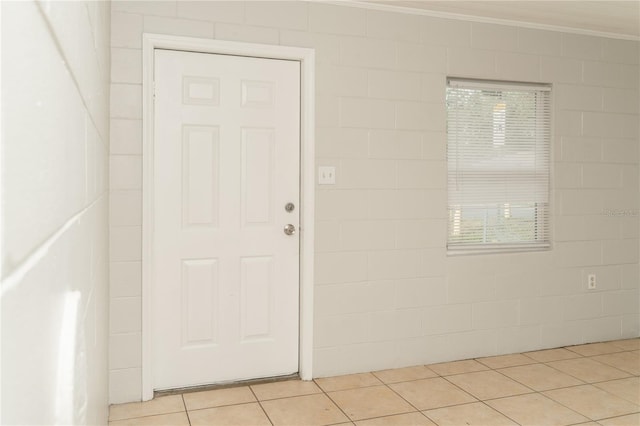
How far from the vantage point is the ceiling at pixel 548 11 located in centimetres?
340

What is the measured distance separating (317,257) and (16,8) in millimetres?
3126

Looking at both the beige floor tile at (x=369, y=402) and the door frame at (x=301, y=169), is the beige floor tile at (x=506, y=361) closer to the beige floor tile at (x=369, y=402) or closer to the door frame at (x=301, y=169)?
the beige floor tile at (x=369, y=402)

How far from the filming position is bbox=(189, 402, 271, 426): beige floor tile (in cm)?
271

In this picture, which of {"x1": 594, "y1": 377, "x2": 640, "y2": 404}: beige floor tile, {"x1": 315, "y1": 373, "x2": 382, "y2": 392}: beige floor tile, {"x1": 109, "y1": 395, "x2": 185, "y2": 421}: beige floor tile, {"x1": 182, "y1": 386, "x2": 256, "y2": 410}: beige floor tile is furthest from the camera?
{"x1": 315, "y1": 373, "x2": 382, "y2": 392}: beige floor tile

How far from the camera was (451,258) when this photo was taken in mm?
3676

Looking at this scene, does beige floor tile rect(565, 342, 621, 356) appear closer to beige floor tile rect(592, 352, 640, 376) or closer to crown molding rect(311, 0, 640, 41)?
beige floor tile rect(592, 352, 640, 376)

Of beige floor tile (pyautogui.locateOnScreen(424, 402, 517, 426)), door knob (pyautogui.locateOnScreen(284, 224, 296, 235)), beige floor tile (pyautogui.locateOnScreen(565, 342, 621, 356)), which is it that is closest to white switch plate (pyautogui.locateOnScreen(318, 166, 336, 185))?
door knob (pyautogui.locateOnScreen(284, 224, 296, 235))

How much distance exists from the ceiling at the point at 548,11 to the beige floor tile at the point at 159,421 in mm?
2715

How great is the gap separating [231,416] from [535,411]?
165 cm

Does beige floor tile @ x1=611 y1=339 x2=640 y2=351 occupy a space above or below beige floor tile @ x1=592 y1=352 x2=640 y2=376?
above

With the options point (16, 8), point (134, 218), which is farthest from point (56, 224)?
point (134, 218)

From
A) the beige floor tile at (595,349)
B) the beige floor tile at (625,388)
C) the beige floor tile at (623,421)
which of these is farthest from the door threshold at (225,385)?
the beige floor tile at (595,349)

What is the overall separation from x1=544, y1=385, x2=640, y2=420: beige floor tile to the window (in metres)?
1.07

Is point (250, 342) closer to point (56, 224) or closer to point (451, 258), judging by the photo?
point (451, 258)
